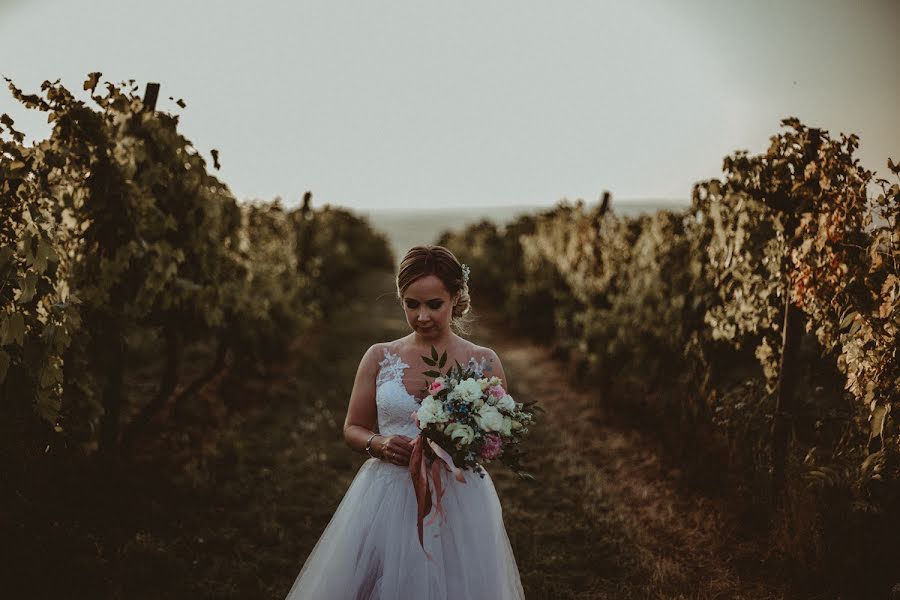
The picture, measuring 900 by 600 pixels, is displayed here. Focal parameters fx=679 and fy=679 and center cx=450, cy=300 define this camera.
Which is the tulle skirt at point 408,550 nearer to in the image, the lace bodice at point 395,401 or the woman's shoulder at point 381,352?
the lace bodice at point 395,401

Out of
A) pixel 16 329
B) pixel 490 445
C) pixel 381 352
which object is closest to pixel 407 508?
pixel 490 445

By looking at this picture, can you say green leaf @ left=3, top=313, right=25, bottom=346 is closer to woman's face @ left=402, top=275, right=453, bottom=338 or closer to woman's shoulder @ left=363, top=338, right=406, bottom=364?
woman's shoulder @ left=363, top=338, right=406, bottom=364

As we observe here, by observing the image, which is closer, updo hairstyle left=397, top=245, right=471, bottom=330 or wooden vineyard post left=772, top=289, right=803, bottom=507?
updo hairstyle left=397, top=245, right=471, bottom=330

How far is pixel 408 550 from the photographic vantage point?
9.23 ft

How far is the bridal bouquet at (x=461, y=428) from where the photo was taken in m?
2.50

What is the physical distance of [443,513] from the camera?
2.84m

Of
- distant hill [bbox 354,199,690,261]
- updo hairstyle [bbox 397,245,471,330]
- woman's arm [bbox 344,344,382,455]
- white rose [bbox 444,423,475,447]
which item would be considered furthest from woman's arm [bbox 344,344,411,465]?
distant hill [bbox 354,199,690,261]

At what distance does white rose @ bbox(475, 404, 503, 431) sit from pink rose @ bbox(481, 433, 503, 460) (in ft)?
0.21

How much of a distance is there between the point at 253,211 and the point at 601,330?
19.7 ft

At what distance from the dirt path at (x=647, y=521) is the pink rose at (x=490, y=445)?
7.20ft

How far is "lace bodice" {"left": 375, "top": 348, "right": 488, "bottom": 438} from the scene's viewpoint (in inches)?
115

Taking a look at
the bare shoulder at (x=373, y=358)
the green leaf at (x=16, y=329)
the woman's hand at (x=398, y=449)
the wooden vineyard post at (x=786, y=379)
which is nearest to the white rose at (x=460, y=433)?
the woman's hand at (x=398, y=449)

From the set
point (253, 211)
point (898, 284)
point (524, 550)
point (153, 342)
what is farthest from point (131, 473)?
point (253, 211)

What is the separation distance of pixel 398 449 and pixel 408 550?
1.45 feet
